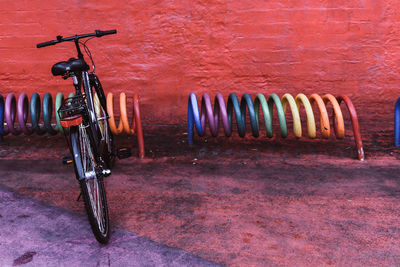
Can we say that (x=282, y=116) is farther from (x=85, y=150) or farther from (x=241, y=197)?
(x=85, y=150)

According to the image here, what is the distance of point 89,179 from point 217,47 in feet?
10.5


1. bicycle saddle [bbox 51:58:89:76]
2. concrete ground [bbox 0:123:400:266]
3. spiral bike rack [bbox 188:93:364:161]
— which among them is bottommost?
concrete ground [bbox 0:123:400:266]

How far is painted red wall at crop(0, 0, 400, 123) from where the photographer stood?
4992 millimetres

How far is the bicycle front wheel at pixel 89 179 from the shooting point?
2.36 m

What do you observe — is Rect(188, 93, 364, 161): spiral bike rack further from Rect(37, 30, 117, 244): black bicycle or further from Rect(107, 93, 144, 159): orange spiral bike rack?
Rect(37, 30, 117, 244): black bicycle

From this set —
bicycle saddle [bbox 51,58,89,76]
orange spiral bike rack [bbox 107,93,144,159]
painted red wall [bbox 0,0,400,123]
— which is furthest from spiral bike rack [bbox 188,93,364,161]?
bicycle saddle [bbox 51,58,89,76]

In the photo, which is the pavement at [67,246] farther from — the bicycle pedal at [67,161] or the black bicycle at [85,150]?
the bicycle pedal at [67,161]

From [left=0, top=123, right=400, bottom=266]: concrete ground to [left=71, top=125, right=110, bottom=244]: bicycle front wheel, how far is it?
0.17 m

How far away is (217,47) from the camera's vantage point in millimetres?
5152

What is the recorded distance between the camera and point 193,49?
5168mm

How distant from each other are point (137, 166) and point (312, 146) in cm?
226

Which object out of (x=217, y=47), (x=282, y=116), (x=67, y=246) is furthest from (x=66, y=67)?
(x=217, y=47)

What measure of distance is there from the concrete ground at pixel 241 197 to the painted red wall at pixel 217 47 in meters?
0.80

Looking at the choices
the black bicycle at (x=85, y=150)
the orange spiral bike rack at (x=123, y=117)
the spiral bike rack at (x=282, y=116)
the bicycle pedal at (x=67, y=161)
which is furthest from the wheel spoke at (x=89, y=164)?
the spiral bike rack at (x=282, y=116)
